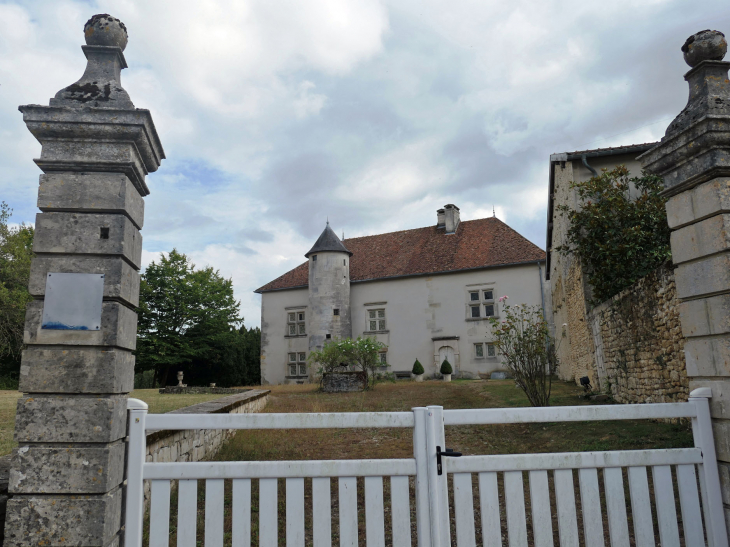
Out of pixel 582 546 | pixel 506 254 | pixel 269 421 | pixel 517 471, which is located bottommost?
pixel 582 546

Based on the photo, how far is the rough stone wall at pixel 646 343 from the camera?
249 inches

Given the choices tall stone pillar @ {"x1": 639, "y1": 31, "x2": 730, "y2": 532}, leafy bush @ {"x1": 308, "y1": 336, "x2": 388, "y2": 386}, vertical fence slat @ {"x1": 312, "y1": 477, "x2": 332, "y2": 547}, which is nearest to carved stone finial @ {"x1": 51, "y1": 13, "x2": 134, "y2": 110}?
vertical fence slat @ {"x1": 312, "y1": 477, "x2": 332, "y2": 547}

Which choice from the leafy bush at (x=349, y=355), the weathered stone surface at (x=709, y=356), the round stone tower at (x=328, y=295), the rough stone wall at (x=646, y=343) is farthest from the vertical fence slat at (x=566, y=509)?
the round stone tower at (x=328, y=295)

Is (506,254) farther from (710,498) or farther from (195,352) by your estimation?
(710,498)

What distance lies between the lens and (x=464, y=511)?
238 centimetres

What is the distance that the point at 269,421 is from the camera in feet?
8.02

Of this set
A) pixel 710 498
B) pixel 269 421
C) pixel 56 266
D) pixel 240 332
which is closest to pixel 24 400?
pixel 56 266

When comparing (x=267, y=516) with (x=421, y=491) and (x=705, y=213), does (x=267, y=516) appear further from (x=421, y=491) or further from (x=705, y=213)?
(x=705, y=213)

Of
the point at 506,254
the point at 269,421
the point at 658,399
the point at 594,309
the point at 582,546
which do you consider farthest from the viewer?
the point at 506,254

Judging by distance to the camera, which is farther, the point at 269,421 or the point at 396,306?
the point at 396,306

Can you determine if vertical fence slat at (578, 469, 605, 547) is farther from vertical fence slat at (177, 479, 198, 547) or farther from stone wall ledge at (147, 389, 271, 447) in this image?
stone wall ledge at (147, 389, 271, 447)

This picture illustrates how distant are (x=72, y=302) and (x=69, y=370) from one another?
1.12ft

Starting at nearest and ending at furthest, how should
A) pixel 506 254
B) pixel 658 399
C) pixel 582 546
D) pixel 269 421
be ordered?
pixel 269 421 < pixel 582 546 < pixel 658 399 < pixel 506 254

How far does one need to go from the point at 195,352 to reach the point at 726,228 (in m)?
28.4
